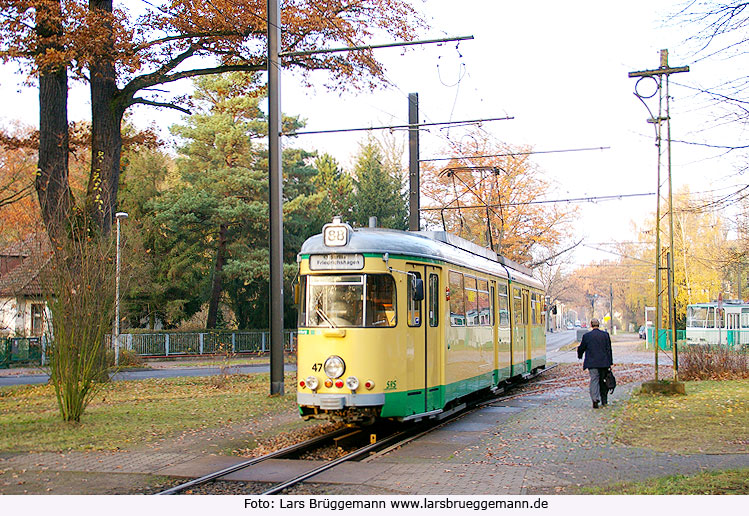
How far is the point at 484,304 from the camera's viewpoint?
16.6m

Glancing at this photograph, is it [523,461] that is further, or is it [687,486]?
[523,461]

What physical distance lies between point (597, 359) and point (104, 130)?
48.7 ft

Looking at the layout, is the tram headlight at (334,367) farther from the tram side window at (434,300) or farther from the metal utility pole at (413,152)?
the metal utility pole at (413,152)

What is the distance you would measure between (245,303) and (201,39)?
26.6 meters

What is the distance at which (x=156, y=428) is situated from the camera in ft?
43.3

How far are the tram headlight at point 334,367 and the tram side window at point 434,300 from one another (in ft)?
A: 6.38

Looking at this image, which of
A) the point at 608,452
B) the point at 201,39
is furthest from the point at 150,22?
the point at 608,452

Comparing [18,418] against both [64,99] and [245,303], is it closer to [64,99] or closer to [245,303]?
[64,99]

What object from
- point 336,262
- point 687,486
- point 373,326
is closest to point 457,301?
point 373,326

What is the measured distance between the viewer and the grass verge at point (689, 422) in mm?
11039

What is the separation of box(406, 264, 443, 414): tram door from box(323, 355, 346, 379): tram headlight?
1171mm

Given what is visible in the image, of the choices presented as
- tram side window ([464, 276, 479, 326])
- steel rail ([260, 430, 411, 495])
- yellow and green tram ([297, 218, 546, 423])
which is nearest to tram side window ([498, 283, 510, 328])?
tram side window ([464, 276, 479, 326])

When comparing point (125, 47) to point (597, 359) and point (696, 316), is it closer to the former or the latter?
point (597, 359)

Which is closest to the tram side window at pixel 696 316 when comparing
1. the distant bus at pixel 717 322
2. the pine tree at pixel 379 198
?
the distant bus at pixel 717 322
